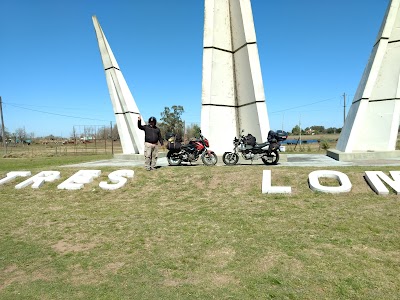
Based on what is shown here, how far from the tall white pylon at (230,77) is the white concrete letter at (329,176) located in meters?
4.11

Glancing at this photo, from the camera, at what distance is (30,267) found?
13.9ft

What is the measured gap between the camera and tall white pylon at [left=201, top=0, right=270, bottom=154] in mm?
12094

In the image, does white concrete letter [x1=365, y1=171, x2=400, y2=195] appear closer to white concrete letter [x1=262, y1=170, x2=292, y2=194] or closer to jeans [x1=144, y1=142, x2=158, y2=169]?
white concrete letter [x1=262, y1=170, x2=292, y2=194]

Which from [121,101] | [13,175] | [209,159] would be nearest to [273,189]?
[209,159]

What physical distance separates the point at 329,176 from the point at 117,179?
591 cm

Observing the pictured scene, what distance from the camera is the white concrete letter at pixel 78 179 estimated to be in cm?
871

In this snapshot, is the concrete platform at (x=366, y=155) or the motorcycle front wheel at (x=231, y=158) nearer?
the motorcycle front wheel at (x=231, y=158)

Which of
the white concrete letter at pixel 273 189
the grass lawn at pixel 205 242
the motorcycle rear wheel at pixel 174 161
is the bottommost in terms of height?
the grass lawn at pixel 205 242

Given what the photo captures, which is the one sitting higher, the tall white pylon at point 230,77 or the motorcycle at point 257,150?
the tall white pylon at point 230,77

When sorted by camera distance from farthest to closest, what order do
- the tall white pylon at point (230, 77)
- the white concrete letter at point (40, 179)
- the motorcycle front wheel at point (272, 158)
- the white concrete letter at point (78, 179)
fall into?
the tall white pylon at point (230, 77) < the motorcycle front wheel at point (272, 158) < the white concrete letter at point (40, 179) < the white concrete letter at point (78, 179)

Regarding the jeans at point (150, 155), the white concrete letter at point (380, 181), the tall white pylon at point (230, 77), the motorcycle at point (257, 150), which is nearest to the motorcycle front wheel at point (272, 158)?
the motorcycle at point (257, 150)

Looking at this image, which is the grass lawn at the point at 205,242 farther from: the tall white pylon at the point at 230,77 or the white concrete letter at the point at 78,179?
the tall white pylon at the point at 230,77

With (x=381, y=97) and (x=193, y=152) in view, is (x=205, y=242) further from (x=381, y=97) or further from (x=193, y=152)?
(x=381, y=97)

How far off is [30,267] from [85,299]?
55.2 inches
